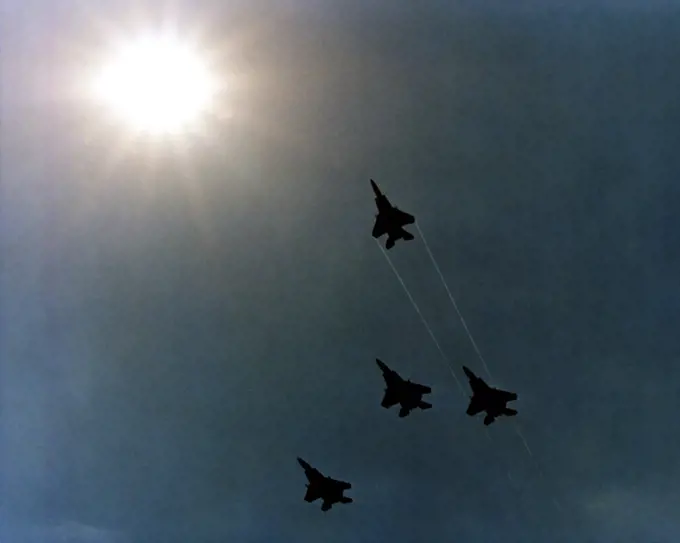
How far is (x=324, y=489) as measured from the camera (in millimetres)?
109688

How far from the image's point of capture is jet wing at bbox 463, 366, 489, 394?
11106cm

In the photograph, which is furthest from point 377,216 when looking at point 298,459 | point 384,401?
point 298,459

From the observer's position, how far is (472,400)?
112 meters

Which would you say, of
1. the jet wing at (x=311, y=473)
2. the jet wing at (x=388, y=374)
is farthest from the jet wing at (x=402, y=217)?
the jet wing at (x=311, y=473)

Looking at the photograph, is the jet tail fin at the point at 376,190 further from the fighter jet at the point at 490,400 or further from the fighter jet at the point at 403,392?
the fighter jet at the point at 490,400

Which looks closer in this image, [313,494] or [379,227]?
[313,494]

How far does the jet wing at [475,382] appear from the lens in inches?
4373

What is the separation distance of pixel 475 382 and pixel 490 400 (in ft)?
8.66

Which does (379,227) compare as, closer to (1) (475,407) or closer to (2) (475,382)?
(2) (475,382)

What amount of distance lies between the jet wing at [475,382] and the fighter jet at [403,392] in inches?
187

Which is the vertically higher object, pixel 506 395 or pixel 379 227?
pixel 379 227

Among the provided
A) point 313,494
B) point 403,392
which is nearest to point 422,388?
point 403,392

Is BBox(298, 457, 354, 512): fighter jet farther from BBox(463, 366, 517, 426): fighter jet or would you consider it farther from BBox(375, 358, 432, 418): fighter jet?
BBox(463, 366, 517, 426): fighter jet

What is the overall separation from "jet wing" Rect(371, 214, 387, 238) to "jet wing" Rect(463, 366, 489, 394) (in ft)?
60.6
